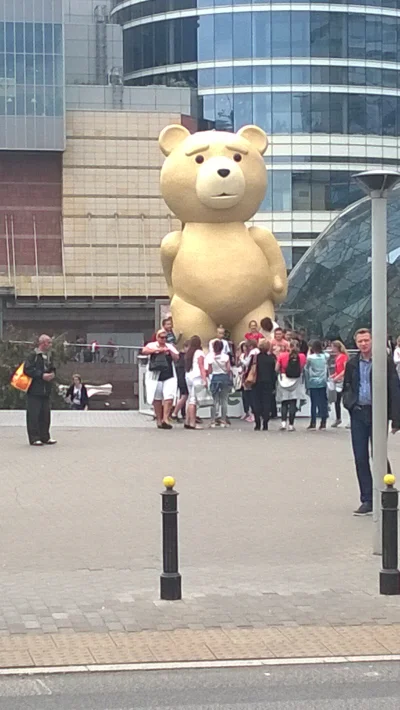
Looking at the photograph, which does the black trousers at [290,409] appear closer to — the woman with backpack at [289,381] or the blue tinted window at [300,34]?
the woman with backpack at [289,381]

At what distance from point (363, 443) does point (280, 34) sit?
5534 centimetres

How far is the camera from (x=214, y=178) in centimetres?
2153

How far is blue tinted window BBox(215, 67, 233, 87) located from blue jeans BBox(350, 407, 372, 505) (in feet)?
182

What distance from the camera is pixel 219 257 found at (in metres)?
22.1

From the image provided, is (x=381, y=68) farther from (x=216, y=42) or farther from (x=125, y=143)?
(x=125, y=143)

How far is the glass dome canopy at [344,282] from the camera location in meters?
37.3

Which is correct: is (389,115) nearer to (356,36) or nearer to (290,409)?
(356,36)

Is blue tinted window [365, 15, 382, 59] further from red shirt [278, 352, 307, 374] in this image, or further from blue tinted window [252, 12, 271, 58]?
red shirt [278, 352, 307, 374]

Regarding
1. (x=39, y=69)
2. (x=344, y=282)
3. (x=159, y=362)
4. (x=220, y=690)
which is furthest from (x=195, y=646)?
(x=39, y=69)

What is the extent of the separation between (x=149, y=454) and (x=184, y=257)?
7.59m

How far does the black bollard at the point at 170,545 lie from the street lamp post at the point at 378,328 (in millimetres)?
2102

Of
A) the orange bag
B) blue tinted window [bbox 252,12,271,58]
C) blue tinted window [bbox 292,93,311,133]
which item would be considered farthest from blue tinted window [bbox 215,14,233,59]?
the orange bag

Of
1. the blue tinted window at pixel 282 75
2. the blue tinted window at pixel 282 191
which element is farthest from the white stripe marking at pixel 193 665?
the blue tinted window at pixel 282 75

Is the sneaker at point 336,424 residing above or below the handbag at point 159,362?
below
